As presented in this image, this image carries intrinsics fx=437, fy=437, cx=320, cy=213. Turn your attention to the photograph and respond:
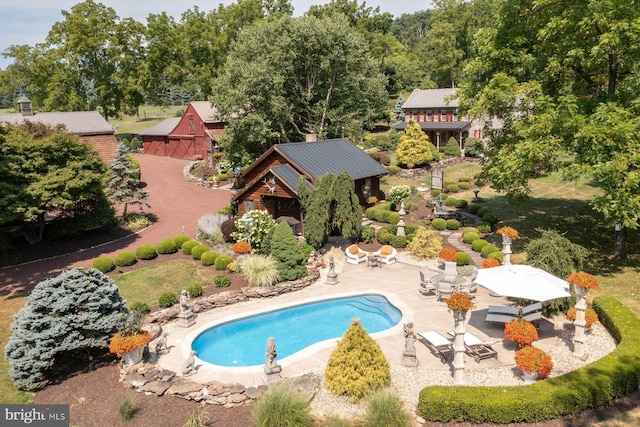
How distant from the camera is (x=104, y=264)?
869 inches

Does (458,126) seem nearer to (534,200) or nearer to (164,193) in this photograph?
(534,200)

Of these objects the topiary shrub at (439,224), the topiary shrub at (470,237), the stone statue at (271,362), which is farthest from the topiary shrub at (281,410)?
the topiary shrub at (439,224)

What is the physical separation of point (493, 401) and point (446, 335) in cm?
444

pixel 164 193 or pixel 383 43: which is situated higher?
pixel 383 43

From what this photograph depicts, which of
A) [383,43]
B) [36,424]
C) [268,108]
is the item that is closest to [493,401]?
[36,424]

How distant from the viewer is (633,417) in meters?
10.8

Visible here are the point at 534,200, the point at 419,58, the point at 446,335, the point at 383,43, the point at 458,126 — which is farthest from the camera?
the point at 419,58

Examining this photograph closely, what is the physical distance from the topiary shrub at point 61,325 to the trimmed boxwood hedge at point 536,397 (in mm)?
10133

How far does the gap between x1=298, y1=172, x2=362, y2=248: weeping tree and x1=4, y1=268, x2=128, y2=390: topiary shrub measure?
11166 millimetres

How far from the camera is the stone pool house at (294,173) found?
26.6 m

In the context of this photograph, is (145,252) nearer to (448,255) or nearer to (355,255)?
(355,255)

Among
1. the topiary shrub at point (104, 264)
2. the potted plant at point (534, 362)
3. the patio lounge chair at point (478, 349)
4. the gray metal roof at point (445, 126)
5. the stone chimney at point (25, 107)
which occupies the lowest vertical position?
the patio lounge chair at point (478, 349)

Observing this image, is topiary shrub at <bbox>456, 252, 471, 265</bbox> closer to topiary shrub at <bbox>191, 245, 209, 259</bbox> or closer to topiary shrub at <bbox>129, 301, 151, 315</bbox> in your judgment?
topiary shrub at <bbox>191, 245, 209, 259</bbox>

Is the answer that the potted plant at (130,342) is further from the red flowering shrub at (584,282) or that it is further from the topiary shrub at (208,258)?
the red flowering shrub at (584,282)
